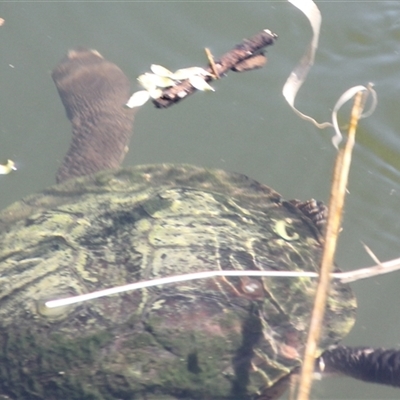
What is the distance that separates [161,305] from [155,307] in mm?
24

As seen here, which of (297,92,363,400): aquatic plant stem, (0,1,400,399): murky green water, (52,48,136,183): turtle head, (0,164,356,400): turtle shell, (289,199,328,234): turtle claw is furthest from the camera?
(52,48,136,183): turtle head

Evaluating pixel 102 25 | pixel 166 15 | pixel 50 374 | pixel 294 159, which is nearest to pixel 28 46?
pixel 102 25

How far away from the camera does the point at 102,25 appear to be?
444 cm

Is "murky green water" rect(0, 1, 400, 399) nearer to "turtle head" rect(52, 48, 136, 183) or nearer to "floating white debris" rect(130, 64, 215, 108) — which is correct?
"turtle head" rect(52, 48, 136, 183)

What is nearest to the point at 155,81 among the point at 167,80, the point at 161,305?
the point at 167,80

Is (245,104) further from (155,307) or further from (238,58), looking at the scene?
(155,307)

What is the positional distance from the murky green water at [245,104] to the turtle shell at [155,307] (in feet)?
4.66

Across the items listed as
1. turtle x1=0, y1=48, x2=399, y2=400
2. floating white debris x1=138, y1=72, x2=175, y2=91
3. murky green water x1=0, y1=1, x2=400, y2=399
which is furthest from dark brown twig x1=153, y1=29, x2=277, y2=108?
murky green water x1=0, y1=1, x2=400, y2=399

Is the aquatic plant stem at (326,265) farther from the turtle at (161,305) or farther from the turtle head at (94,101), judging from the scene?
the turtle head at (94,101)

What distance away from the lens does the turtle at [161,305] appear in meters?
2.20

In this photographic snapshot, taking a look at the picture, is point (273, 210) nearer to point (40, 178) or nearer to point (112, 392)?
point (112, 392)

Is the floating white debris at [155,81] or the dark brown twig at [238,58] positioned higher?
the dark brown twig at [238,58]

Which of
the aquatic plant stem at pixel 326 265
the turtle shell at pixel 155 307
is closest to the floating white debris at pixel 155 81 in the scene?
the turtle shell at pixel 155 307

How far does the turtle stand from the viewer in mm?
2195
